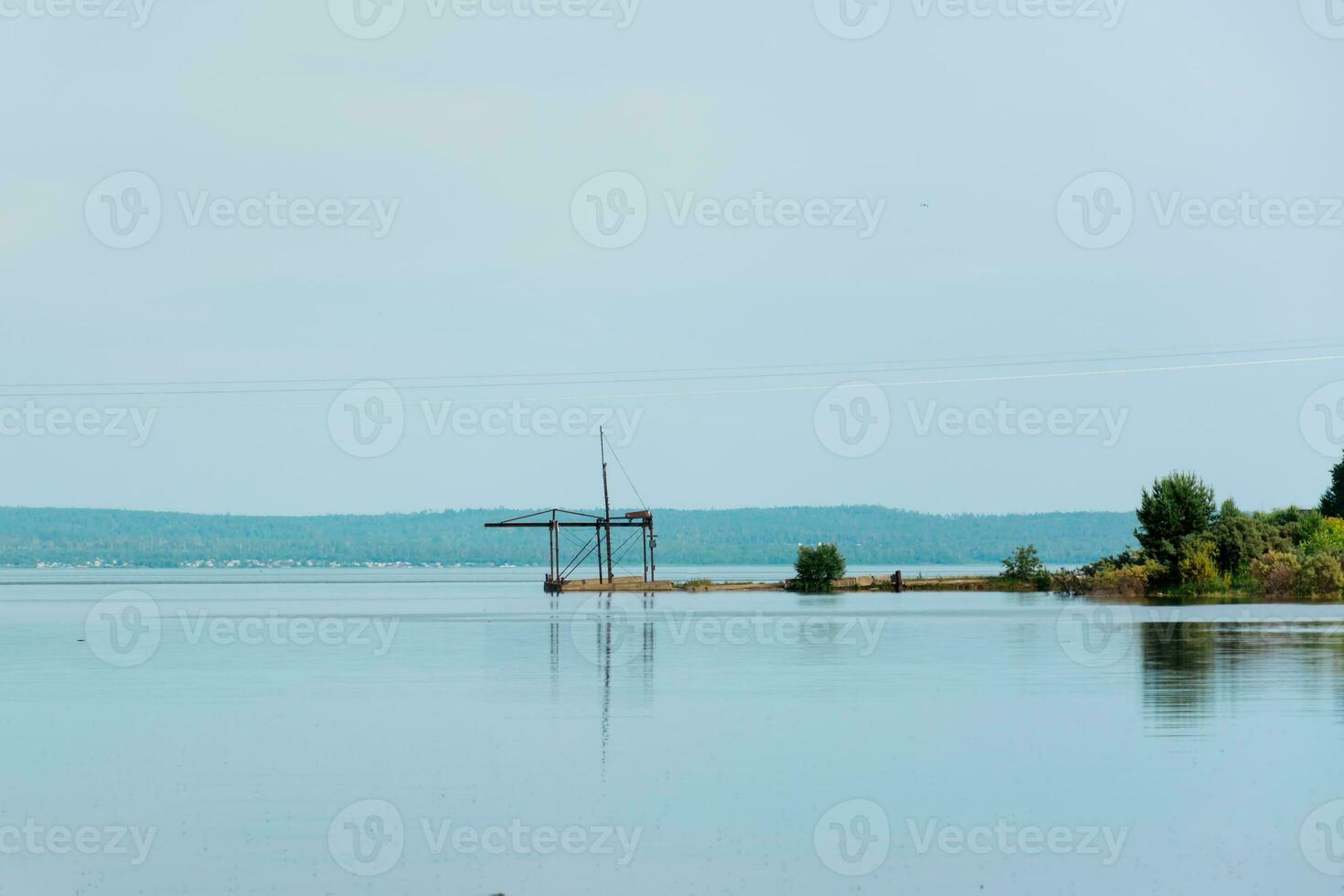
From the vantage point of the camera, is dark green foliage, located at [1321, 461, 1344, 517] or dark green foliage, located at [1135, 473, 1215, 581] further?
dark green foliage, located at [1321, 461, 1344, 517]

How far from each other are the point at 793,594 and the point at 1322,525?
27515 millimetres

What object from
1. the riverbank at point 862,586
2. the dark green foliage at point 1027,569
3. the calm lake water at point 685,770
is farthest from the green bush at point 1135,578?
the calm lake water at point 685,770

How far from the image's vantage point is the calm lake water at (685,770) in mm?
14172

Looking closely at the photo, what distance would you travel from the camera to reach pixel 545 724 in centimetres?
2381

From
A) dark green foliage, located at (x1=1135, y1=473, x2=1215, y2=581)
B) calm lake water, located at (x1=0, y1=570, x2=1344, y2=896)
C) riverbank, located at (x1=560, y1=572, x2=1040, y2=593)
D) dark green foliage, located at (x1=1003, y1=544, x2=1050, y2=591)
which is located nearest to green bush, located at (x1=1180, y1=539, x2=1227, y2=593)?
dark green foliage, located at (x1=1135, y1=473, x2=1215, y2=581)

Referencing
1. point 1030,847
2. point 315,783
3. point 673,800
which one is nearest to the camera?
point 1030,847

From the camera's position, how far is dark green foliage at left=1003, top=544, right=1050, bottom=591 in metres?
86.6

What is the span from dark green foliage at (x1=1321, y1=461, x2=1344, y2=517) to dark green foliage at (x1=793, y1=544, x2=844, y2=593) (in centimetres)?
2586

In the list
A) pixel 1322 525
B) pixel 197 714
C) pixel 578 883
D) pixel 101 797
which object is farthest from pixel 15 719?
pixel 1322 525

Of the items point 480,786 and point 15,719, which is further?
point 15,719

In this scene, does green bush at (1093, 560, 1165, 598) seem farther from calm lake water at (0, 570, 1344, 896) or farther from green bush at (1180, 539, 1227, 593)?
calm lake water at (0, 570, 1344, 896)

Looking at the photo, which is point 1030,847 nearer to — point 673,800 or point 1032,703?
point 673,800

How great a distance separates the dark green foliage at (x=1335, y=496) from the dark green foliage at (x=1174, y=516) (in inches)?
632

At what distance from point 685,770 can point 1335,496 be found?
245 ft
